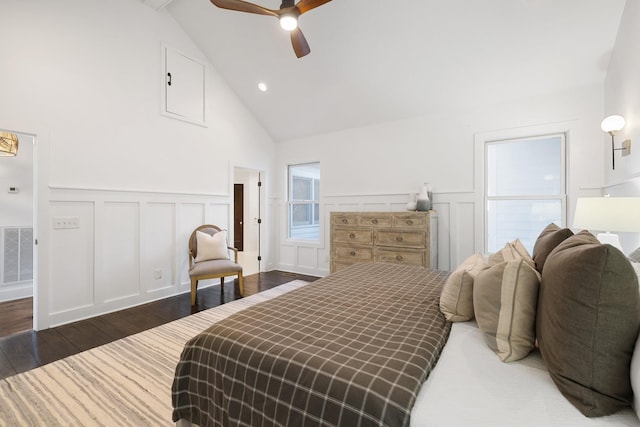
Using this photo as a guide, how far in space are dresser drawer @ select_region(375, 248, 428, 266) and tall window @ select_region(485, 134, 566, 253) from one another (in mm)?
919

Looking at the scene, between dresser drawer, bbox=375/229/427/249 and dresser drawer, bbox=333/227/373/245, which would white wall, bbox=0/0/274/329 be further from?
dresser drawer, bbox=375/229/427/249

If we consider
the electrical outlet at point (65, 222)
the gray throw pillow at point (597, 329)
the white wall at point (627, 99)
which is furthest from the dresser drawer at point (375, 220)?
the electrical outlet at point (65, 222)

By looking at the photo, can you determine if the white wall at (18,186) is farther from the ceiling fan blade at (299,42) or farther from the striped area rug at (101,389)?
the ceiling fan blade at (299,42)

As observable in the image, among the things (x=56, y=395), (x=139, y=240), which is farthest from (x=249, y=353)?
(x=139, y=240)

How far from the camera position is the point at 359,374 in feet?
3.08

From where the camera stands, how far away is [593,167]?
120 inches

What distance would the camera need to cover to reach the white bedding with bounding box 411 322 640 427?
78 centimetres

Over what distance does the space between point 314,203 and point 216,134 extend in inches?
80.7

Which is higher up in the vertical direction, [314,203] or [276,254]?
[314,203]

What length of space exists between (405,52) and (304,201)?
2979 mm

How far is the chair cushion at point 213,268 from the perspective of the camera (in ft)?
11.5

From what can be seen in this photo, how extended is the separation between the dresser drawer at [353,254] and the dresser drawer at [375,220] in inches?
13.4

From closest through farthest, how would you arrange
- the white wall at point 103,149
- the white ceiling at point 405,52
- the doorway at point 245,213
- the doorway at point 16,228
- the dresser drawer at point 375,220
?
the white ceiling at point 405,52, the white wall at point 103,149, the doorway at point 16,228, the dresser drawer at point 375,220, the doorway at point 245,213

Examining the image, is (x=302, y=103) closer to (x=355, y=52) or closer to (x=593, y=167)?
(x=355, y=52)
